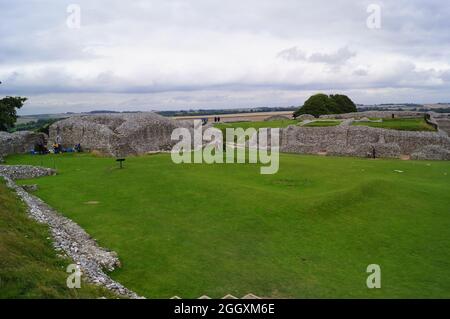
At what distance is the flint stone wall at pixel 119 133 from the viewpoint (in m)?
39.6

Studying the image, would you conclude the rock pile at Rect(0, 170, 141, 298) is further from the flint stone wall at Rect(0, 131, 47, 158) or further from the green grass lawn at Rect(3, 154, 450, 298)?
the flint stone wall at Rect(0, 131, 47, 158)

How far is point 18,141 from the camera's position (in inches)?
1534

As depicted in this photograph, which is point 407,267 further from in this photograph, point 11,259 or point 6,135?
point 6,135

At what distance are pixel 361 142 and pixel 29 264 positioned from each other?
36440 millimetres

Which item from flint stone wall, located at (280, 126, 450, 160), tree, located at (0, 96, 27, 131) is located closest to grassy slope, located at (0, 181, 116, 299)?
flint stone wall, located at (280, 126, 450, 160)

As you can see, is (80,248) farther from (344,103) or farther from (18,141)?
(344,103)

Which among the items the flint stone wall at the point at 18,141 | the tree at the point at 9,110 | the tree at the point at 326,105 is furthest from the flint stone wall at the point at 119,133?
the tree at the point at 326,105

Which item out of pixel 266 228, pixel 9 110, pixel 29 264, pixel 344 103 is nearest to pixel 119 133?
pixel 9 110

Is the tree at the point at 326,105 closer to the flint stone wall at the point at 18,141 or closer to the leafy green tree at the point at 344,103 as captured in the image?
the leafy green tree at the point at 344,103

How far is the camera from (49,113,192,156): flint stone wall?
39.6 meters

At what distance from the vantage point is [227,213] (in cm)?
1781

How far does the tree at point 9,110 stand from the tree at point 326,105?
5064cm

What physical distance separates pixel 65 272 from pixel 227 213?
8150mm

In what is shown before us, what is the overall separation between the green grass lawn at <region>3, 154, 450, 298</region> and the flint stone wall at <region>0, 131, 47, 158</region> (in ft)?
43.0
